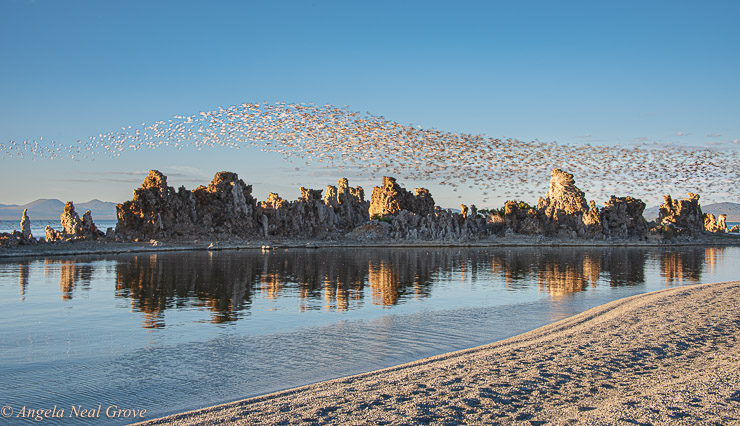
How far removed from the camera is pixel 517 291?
117 feet

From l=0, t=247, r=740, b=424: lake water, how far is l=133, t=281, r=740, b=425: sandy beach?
1.87m

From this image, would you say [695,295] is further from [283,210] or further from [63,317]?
[283,210]

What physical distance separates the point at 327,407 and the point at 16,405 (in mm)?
7414

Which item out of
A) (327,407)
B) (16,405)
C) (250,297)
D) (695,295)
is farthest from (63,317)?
(695,295)

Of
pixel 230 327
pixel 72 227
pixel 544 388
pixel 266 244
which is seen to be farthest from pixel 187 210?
pixel 544 388

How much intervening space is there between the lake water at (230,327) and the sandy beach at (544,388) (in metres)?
1.87

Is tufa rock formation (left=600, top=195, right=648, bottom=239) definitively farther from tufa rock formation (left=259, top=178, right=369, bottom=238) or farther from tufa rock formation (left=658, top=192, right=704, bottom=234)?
tufa rock formation (left=259, top=178, right=369, bottom=238)

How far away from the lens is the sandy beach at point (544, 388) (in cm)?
1044

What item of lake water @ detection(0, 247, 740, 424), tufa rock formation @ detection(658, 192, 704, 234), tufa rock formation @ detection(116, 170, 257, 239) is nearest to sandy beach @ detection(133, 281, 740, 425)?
lake water @ detection(0, 247, 740, 424)

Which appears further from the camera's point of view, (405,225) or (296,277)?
(405,225)

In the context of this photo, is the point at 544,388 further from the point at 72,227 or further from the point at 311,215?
the point at 311,215

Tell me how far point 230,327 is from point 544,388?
1393 centimetres

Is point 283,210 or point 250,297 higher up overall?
point 283,210

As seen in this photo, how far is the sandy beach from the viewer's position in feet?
34.2
